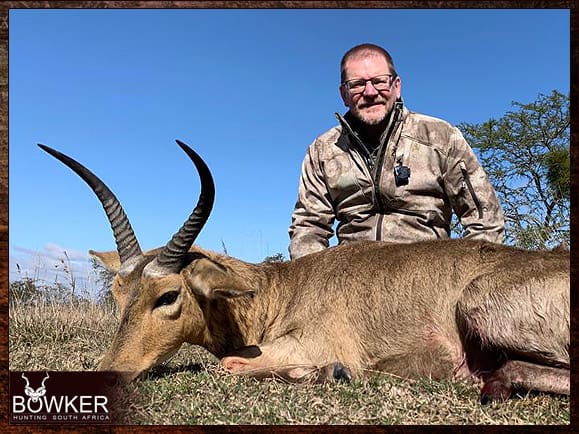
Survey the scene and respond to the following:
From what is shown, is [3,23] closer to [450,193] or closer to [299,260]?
[299,260]

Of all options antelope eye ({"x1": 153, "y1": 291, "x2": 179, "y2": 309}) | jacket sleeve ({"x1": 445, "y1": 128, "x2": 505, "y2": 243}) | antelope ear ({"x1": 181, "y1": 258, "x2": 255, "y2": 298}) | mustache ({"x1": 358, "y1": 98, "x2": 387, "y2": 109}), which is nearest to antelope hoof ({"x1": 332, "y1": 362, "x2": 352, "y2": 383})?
antelope ear ({"x1": 181, "y1": 258, "x2": 255, "y2": 298})

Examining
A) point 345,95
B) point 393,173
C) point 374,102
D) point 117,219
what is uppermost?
point 345,95

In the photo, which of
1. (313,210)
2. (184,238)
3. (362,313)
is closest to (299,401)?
(362,313)

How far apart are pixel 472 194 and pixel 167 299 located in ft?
11.2

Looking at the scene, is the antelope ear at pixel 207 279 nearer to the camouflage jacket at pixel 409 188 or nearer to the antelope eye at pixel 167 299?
the antelope eye at pixel 167 299

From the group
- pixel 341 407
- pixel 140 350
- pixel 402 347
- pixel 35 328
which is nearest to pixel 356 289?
pixel 402 347

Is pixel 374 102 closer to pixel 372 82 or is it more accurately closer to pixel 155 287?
pixel 372 82

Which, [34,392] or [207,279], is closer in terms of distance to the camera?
[34,392]

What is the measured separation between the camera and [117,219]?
4934mm

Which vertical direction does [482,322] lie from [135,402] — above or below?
above

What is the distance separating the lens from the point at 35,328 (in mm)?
6023

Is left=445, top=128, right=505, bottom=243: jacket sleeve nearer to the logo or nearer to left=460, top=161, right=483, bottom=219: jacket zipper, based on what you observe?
left=460, top=161, right=483, bottom=219: jacket zipper

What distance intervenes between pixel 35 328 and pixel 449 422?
14.1ft

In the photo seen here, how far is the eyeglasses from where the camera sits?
6395mm
